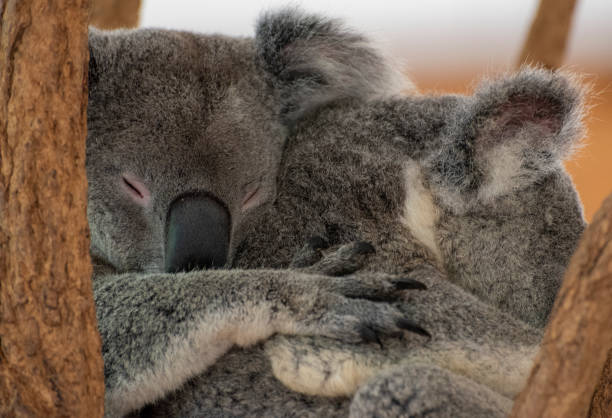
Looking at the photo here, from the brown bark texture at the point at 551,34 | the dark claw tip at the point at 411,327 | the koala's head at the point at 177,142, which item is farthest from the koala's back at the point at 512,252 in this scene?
the brown bark texture at the point at 551,34

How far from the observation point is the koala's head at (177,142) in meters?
2.15

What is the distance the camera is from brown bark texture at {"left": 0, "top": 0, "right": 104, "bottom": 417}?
1.46m

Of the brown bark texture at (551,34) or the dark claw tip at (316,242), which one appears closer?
the dark claw tip at (316,242)

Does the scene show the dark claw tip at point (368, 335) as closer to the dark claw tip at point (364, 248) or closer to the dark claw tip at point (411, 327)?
the dark claw tip at point (411, 327)

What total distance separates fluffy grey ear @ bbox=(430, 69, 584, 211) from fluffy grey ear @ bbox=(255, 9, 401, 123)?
0.54 metres

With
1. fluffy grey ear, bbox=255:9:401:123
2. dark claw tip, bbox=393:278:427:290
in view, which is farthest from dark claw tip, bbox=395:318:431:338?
fluffy grey ear, bbox=255:9:401:123

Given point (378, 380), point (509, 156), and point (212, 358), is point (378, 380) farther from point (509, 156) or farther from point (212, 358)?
point (509, 156)

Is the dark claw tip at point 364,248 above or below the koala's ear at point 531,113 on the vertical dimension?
below

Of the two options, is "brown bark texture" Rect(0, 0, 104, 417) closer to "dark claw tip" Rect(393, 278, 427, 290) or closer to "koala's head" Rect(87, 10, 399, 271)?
"koala's head" Rect(87, 10, 399, 271)

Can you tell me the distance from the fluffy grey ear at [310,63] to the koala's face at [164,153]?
22cm

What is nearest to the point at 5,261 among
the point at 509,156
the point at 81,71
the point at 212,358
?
the point at 81,71

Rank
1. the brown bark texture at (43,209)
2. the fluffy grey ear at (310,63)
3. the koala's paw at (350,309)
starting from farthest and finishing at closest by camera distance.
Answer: the fluffy grey ear at (310,63) → the koala's paw at (350,309) → the brown bark texture at (43,209)

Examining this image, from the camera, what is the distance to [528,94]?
7.08 feet

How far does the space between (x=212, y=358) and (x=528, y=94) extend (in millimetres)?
1106
